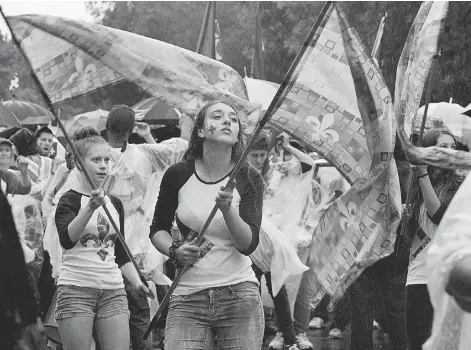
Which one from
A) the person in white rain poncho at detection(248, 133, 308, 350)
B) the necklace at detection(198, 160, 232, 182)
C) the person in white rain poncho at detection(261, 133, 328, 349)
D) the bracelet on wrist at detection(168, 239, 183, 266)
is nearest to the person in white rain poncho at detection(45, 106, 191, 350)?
the person in white rain poncho at detection(248, 133, 308, 350)

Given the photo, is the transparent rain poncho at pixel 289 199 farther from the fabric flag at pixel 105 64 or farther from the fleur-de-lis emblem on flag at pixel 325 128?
the fleur-de-lis emblem on flag at pixel 325 128

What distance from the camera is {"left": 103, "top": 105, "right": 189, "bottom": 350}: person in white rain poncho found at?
779 cm

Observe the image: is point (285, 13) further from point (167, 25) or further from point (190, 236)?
point (190, 236)

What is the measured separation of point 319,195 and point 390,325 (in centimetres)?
396

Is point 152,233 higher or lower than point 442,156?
lower

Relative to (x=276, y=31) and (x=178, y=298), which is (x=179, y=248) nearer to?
A: (x=178, y=298)

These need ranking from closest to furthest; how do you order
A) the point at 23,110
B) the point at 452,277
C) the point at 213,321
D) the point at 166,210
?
1. the point at 452,277
2. the point at 213,321
3. the point at 166,210
4. the point at 23,110

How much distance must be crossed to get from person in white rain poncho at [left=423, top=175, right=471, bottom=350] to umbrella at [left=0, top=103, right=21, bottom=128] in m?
12.9

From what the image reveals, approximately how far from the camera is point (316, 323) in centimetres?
1130

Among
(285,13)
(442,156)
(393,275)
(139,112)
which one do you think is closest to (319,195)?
(393,275)

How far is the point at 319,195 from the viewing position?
11.3 metres

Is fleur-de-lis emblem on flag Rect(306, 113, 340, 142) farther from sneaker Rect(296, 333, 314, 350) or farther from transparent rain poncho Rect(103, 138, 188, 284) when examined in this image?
sneaker Rect(296, 333, 314, 350)

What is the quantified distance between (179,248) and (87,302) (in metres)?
1.09

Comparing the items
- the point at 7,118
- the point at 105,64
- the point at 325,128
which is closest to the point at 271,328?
the point at 105,64
